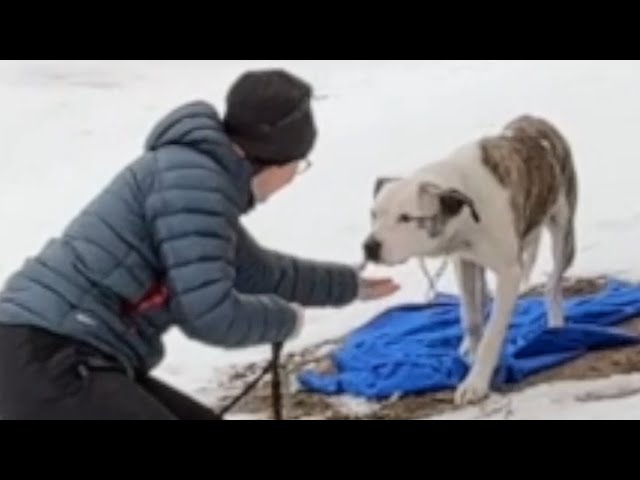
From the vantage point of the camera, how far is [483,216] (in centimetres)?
588

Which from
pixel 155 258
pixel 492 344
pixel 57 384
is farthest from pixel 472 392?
pixel 57 384

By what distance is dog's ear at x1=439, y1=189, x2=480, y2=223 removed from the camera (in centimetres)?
570

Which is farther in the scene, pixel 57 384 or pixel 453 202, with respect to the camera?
pixel 453 202

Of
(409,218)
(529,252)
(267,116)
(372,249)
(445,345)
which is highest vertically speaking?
(267,116)

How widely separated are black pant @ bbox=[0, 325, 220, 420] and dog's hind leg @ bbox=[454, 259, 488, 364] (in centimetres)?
257

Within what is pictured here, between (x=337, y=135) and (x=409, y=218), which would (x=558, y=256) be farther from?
(x=337, y=135)

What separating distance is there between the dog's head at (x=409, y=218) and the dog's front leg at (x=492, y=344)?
425 millimetres

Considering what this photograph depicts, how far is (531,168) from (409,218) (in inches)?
28.8

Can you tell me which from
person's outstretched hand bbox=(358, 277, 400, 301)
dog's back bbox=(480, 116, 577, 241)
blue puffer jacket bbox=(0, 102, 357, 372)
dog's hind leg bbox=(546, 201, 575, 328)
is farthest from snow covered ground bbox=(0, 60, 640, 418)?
blue puffer jacket bbox=(0, 102, 357, 372)

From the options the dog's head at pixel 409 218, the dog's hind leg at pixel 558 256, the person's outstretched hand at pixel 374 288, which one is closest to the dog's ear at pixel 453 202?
the dog's head at pixel 409 218

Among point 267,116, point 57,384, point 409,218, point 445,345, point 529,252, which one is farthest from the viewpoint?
point 445,345

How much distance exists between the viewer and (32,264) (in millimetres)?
4031

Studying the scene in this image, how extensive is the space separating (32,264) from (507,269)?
2.48 metres

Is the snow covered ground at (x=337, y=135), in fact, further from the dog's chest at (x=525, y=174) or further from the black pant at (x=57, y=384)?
the black pant at (x=57, y=384)
